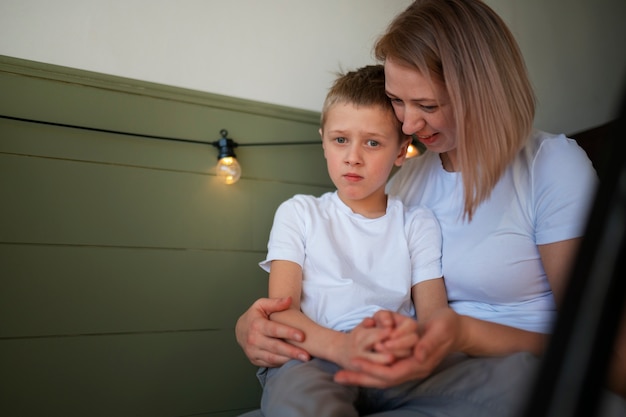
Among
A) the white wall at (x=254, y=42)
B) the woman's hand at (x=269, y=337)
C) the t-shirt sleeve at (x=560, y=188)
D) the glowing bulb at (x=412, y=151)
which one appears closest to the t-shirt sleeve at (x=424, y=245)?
the t-shirt sleeve at (x=560, y=188)

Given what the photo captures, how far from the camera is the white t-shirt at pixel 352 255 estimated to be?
1.16 meters

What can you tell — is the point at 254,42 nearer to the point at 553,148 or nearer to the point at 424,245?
the point at 424,245

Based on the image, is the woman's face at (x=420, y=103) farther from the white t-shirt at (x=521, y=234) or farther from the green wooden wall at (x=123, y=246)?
the green wooden wall at (x=123, y=246)

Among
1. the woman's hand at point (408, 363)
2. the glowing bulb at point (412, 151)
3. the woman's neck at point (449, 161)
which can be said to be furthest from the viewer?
the glowing bulb at point (412, 151)

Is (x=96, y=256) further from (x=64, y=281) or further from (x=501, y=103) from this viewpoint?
(x=501, y=103)

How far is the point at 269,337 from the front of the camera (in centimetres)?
104

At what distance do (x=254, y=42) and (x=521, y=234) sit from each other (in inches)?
42.4

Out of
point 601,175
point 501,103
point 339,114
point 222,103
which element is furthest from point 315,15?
point 601,175

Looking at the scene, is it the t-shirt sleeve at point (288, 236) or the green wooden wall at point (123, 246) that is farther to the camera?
the green wooden wall at point (123, 246)

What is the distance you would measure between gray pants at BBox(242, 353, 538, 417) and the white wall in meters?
0.71

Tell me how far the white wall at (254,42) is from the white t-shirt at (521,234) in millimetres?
230

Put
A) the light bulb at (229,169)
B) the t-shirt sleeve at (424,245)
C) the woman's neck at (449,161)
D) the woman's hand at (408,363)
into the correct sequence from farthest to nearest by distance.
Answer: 1. the light bulb at (229,169)
2. the woman's neck at (449,161)
3. the t-shirt sleeve at (424,245)
4. the woman's hand at (408,363)

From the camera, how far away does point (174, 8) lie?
156cm

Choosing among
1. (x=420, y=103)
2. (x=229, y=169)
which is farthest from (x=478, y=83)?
(x=229, y=169)
